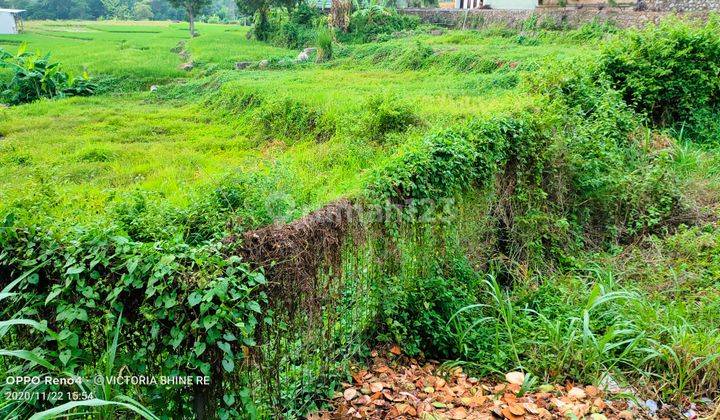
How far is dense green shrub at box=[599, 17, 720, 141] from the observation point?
858 centimetres

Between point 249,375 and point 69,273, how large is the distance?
1.03m

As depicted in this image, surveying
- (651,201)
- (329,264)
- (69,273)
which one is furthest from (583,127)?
(69,273)

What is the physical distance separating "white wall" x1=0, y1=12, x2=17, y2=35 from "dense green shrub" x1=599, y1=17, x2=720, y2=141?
32.8m

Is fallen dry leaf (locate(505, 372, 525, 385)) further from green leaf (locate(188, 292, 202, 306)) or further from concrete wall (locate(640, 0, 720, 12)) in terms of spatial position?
concrete wall (locate(640, 0, 720, 12))

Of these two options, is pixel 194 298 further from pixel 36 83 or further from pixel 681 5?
pixel 681 5

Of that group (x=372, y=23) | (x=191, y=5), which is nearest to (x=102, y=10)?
(x=191, y=5)

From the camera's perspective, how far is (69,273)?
2436mm

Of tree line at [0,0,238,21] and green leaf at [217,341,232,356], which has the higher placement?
tree line at [0,0,238,21]

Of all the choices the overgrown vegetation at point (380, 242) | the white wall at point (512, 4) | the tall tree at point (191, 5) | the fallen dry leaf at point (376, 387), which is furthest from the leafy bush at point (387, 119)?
the tall tree at point (191, 5)

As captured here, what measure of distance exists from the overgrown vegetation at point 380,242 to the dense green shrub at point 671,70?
0.04 metres

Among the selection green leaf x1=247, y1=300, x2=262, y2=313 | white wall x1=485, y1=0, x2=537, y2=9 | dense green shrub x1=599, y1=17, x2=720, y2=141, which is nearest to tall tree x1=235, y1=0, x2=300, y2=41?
white wall x1=485, y1=0, x2=537, y2=9

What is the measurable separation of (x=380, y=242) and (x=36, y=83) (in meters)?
13.9

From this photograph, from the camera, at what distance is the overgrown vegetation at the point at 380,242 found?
8.25 feet

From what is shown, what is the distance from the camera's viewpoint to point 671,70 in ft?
28.0
